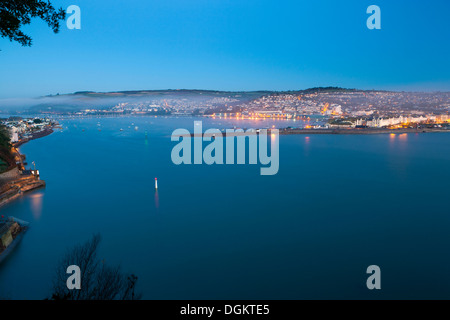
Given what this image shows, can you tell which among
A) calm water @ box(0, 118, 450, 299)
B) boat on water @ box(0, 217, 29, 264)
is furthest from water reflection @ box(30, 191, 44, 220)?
boat on water @ box(0, 217, 29, 264)

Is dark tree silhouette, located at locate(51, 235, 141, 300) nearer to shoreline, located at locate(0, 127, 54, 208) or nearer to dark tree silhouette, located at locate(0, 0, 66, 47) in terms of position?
dark tree silhouette, located at locate(0, 0, 66, 47)

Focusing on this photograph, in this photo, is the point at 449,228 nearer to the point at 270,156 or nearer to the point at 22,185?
the point at 270,156

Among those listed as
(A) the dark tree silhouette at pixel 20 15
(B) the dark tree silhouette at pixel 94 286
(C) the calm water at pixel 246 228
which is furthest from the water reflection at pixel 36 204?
(A) the dark tree silhouette at pixel 20 15

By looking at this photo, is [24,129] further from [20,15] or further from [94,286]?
[20,15]

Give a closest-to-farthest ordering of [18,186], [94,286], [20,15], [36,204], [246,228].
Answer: [20,15]
[94,286]
[246,228]
[36,204]
[18,186]

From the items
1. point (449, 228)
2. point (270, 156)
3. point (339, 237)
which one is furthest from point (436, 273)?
point (270, 156)

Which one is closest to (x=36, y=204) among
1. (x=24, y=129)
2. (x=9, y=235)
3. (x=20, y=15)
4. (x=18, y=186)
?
(x=18, y=186)

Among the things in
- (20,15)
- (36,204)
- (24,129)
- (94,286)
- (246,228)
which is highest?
(20,15)
